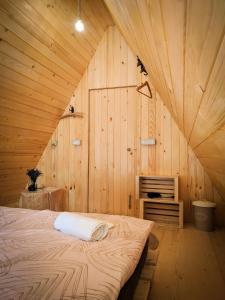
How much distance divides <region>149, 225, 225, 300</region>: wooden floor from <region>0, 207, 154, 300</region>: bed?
17.4 inches

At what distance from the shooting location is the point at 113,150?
11.6 ft

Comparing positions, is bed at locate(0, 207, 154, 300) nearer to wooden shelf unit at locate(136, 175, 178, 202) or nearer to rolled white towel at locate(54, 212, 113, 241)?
rolled white towel at locate(54, 212, 113, 241)

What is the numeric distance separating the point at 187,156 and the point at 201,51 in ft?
9.31

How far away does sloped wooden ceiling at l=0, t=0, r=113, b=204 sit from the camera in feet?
7.39

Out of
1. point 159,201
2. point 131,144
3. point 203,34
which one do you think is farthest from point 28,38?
point 159,201

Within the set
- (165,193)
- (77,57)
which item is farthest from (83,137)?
(165,193)

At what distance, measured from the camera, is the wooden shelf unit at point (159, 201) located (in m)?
2.99

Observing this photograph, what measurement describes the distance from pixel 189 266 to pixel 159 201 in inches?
43.8

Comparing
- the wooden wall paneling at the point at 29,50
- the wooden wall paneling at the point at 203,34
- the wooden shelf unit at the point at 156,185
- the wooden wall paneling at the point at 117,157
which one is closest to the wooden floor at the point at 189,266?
the wooden shelf unit at the point at 156,185

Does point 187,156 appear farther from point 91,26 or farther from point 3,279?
point 3,279

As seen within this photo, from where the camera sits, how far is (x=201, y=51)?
1.53 feet

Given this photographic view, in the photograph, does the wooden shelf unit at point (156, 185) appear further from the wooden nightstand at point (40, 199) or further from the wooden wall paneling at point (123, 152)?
the wooden nightstand at point (40, 199)

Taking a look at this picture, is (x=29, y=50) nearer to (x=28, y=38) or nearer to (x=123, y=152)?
(x=28, y=38)

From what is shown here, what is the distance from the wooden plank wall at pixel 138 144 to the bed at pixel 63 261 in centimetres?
167
